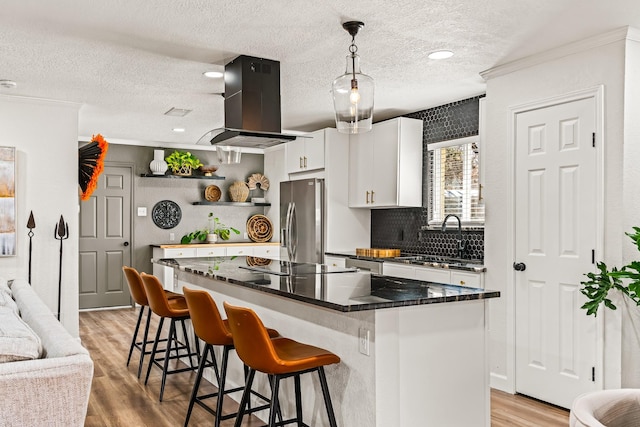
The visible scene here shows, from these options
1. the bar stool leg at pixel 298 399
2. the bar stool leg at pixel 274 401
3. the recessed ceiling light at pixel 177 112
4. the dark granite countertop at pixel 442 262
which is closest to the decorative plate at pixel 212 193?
the recessed ceiling light at pixel 177 112

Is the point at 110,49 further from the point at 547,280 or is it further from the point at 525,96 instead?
the point at 547,280

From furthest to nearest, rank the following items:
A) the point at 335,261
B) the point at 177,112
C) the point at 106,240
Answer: the point at 106,240
the point at 335,261
the point at 177,112

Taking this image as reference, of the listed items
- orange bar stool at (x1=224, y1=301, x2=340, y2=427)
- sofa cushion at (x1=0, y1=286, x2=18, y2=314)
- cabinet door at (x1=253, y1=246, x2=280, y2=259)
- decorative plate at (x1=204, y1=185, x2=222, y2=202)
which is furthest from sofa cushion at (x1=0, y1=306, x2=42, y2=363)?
decorative plate at (x1=204, y1=185, x2=222, y2=202)

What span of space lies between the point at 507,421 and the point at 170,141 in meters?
5.97

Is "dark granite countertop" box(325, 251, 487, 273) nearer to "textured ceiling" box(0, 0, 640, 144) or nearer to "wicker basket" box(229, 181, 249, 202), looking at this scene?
"textured ceiling" box(0, 0, 640, 144)

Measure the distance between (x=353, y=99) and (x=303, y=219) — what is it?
135 inches

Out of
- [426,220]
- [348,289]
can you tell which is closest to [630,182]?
[348,289]

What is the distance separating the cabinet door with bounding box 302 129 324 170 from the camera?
6.29 metres

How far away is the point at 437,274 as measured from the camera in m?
4.58

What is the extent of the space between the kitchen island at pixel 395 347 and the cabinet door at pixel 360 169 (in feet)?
9.89

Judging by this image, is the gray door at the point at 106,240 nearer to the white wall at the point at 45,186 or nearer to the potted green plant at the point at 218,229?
the potted green plant at the point at 218,229

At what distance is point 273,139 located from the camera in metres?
3.98

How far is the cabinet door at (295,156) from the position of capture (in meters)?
6.71

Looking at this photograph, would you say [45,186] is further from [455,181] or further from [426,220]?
[455,181]
